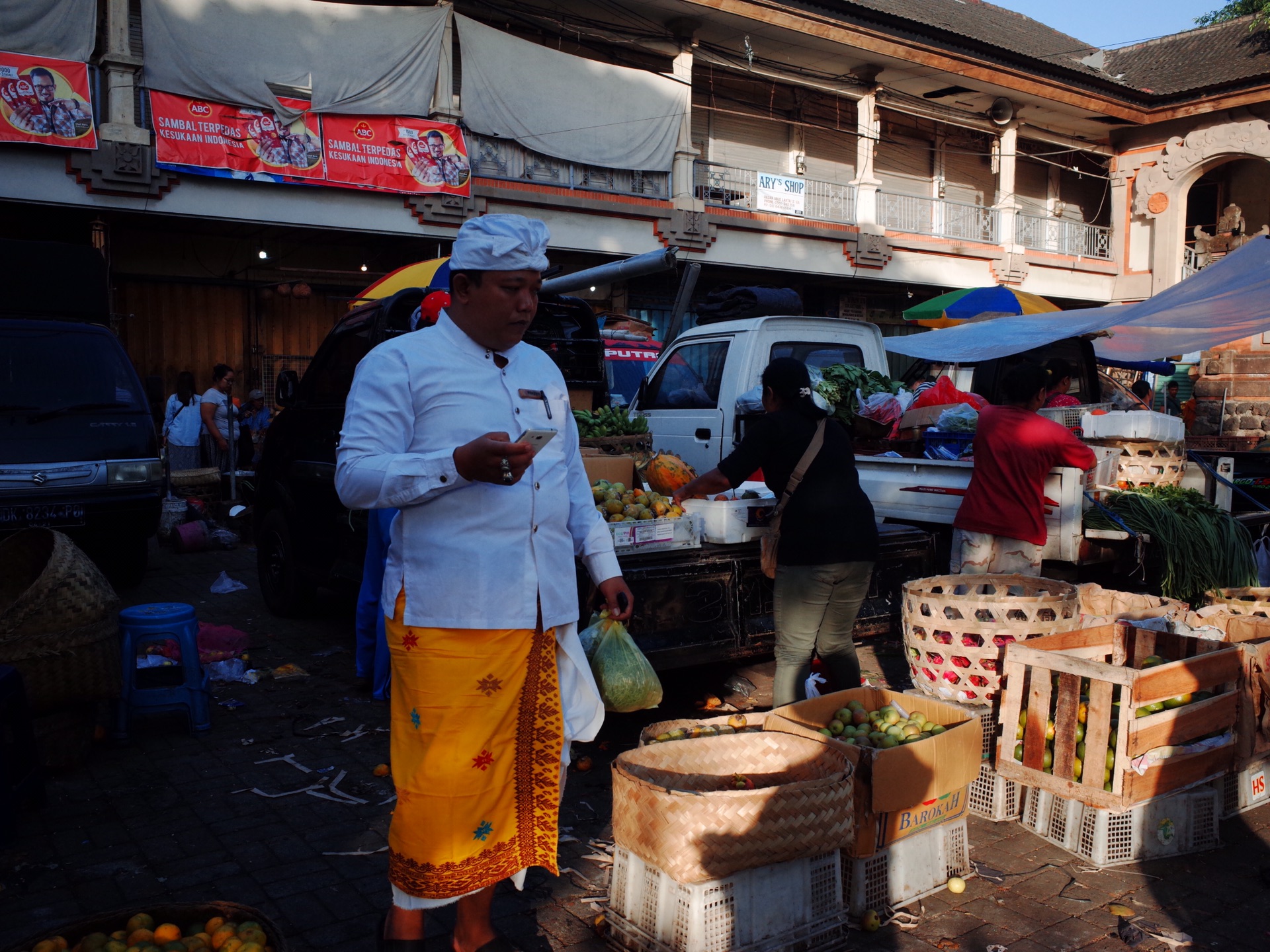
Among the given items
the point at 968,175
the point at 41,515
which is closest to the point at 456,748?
the point at 41,515

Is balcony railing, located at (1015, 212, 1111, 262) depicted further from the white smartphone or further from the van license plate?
the white smartphone

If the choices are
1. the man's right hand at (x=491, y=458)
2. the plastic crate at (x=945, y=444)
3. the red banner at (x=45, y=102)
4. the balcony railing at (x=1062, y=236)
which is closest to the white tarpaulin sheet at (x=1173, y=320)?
the plastic crate at (x=945, y=444)

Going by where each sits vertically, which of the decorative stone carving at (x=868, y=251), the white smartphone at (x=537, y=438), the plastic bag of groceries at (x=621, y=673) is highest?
the decorative stone carving at (x=868, y=251)

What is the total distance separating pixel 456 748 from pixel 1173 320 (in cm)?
642

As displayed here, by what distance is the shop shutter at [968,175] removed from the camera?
23375 millimetres

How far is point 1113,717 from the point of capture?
144 inches

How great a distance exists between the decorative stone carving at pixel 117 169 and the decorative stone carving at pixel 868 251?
1255 cm

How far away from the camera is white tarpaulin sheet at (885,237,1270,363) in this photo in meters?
6.53

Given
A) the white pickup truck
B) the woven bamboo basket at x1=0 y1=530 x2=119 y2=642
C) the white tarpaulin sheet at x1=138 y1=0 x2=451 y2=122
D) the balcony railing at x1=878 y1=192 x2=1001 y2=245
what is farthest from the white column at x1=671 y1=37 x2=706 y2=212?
the woven bamboo basket at x1=0 y1=530 x2=119 y2=642

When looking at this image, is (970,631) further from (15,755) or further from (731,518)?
(15,755)

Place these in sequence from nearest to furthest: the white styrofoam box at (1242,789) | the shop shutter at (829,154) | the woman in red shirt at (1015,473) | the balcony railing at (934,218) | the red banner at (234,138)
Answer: the white styrofoam box at (1242,789), the woman in red shirt at (1015,473), the red banner at (234,138), the balcony railing at (934,218), the shop shutter at (829,154)

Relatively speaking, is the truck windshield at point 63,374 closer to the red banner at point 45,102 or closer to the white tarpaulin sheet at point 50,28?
the red banner at point 45,102

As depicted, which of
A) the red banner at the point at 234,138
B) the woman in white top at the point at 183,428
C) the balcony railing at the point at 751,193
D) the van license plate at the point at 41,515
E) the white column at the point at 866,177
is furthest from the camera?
the white column at the point at 866,177

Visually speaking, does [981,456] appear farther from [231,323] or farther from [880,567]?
[231,323]
